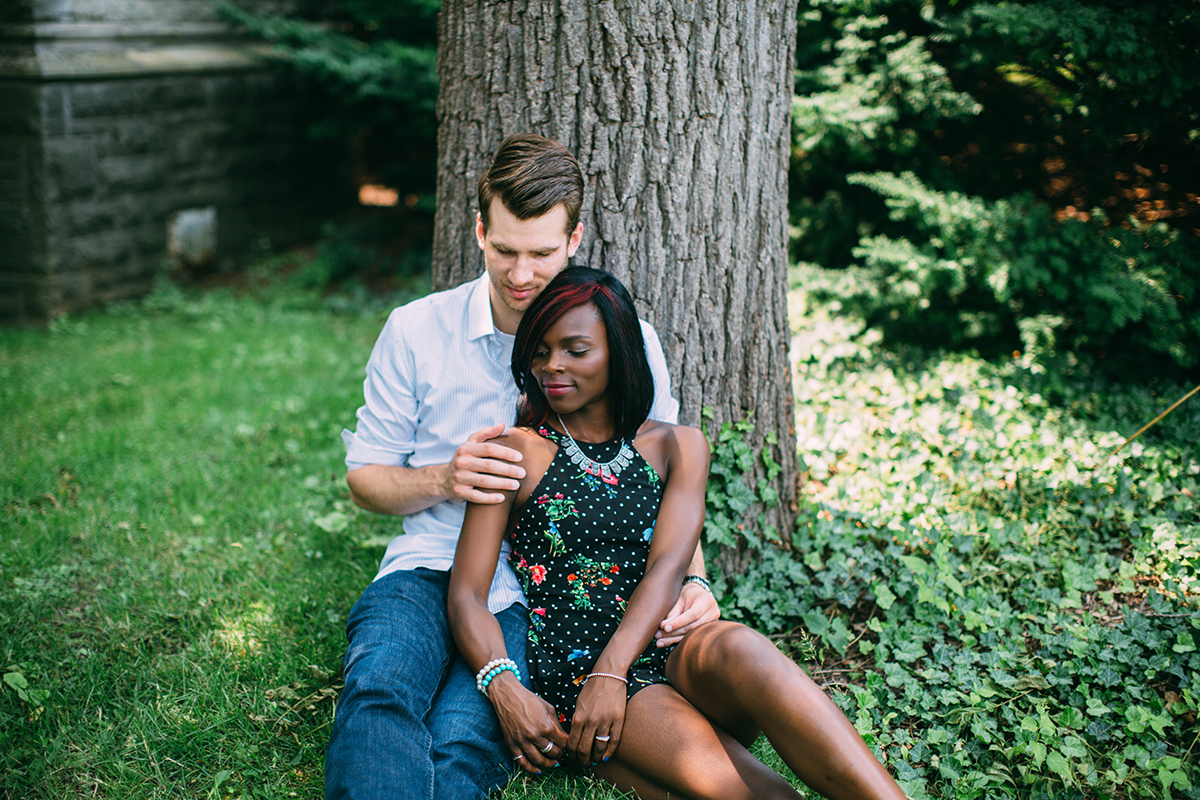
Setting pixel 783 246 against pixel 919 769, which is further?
pixel 783 246

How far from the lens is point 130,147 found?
21.5 ft

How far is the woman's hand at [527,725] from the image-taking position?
2066mm

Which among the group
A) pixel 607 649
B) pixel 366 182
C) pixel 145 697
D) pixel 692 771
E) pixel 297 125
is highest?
pixel 297 125

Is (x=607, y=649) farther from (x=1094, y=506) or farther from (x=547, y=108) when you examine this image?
(x=1094, y=506)

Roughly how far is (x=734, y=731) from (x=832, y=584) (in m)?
0.90

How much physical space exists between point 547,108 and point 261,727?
2259 mm

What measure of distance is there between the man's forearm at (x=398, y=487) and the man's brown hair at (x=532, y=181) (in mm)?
822

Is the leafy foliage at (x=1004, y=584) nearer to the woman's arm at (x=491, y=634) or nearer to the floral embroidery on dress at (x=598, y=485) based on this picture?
the floral embroidery on dress at (x=598, y=485)

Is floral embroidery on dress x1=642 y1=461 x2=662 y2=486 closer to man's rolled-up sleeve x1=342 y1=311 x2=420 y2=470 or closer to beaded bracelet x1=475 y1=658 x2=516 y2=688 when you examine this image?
beaded bracelet x1=475 y1=658 x2=516 y2=688

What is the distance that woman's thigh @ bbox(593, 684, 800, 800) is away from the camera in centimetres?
197

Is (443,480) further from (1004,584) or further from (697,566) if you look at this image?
(1004,584)

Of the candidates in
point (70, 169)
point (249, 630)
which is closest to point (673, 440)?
point (249, 630)

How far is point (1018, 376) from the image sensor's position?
417 centimetres

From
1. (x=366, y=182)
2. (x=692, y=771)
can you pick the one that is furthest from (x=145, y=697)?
(x=366, y=182)
